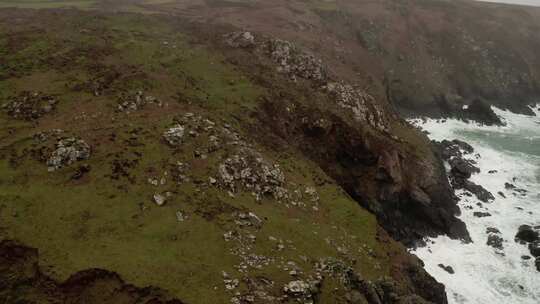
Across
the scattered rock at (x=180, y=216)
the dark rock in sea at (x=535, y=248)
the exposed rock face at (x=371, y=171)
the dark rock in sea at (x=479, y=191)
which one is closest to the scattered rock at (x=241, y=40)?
the exposed rock face at (x=371, y=171)

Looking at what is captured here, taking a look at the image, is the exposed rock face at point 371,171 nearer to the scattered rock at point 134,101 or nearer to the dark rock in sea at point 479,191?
the dark rock in sea at point 479,191

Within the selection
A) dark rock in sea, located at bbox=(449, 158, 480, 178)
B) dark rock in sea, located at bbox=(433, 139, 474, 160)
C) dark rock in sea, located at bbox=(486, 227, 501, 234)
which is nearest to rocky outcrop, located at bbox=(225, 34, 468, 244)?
dark rock in sea, located at bbox=(486, 227, 501, 234)

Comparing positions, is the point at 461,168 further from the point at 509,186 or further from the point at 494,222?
the point at 494,222

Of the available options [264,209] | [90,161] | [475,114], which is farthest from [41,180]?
[475,114]

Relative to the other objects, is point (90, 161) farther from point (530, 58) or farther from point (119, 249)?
point (530, 58)

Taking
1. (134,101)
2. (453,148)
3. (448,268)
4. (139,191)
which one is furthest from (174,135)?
(453,148)
